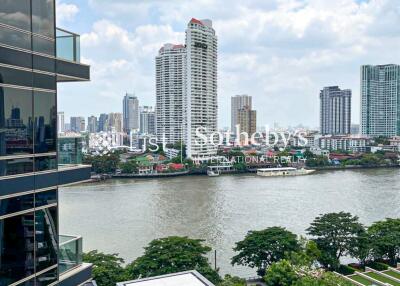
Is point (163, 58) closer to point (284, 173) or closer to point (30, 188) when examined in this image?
point (284, 173)

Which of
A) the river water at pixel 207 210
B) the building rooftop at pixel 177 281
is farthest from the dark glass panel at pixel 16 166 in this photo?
the river water at pixel 207 210

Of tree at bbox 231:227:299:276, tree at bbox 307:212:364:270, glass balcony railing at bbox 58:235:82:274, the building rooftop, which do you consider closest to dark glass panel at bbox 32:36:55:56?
glass balcony railing at bbox 58:235:82:274

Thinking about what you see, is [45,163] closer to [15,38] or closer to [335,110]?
[15,38]

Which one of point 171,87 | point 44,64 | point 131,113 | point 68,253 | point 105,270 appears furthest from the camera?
point 131,113

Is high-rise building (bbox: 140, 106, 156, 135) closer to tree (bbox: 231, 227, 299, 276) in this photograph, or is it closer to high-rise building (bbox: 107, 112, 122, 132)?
high-rise building (bbox: 107, 112, 122, 132)

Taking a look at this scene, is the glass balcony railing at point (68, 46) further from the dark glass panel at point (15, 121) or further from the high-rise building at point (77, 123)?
the high-rise building at point (77, 123)

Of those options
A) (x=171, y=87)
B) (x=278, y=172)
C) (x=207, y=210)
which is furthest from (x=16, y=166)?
(x=171, y=87)
